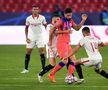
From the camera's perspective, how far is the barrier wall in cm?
2420

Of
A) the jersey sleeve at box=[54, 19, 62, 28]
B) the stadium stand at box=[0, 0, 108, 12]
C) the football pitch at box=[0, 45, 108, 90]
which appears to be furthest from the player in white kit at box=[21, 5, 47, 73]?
the stadium stand at box=[0, 0, 108, 12]

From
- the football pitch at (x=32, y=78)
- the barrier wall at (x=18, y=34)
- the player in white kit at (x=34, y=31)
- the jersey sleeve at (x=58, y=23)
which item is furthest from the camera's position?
the barrier wall at (x=18, y=34)

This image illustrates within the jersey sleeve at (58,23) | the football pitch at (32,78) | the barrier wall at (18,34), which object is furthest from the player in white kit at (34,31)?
the barrier wall at (18,34)

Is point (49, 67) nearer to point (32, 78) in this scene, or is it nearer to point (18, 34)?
point (32, 78)

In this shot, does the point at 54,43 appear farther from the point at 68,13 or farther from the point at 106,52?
the point at 106,52

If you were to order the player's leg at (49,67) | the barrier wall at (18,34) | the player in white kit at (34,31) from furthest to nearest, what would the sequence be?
the barrier wall at (18,34) → the player in white kit at (34,31) → the player's leg at (49,67)

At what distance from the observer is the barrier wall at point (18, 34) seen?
24.2 m

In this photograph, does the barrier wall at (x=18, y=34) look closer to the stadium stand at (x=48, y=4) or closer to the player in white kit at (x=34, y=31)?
the stadium stand at (x=48, y=4)

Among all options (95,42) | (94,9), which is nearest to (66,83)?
(95,42)

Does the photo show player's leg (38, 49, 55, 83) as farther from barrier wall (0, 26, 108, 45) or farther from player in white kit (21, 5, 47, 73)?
barrier wall (0, 26, 108, 45)

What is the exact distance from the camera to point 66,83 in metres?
13.0

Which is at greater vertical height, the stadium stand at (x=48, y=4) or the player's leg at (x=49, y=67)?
the stadium stand at (x=48, y=4)

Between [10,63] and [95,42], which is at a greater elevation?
[95,42]

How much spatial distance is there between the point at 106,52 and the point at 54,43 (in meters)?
8.14
